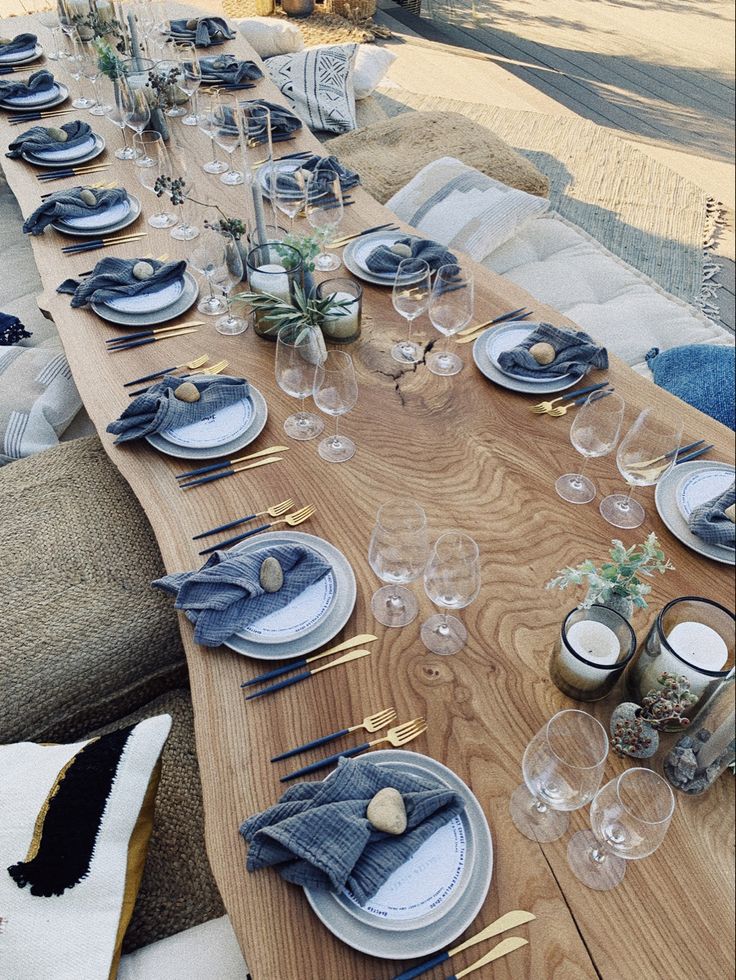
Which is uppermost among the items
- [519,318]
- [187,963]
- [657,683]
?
[519,318]

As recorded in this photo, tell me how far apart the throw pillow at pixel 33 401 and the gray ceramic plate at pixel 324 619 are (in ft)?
3.26

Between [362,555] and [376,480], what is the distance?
0.56 ft

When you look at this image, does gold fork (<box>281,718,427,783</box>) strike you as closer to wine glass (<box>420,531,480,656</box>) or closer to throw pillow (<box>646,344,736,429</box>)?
wine glass (<box>420,531,480,656</box>)

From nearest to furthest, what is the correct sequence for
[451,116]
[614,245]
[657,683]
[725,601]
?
1. [657,683]
2. [725,601]
3. [451,116]
4. [614,245]

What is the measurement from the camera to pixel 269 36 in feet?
12.3

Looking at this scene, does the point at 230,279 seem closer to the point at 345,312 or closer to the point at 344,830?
the point at 345,312

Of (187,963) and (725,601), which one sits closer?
(187,963)

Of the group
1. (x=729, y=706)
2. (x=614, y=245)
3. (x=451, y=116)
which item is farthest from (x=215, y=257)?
(x=614, y=245)

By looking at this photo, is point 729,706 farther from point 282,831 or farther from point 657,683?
point 282,831

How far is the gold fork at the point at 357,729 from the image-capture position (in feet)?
3.24

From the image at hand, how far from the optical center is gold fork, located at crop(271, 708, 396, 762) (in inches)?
38.9

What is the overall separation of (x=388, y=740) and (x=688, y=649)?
0.42m

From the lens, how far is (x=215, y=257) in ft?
5.52

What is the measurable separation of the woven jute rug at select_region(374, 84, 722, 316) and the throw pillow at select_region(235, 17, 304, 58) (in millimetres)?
668
